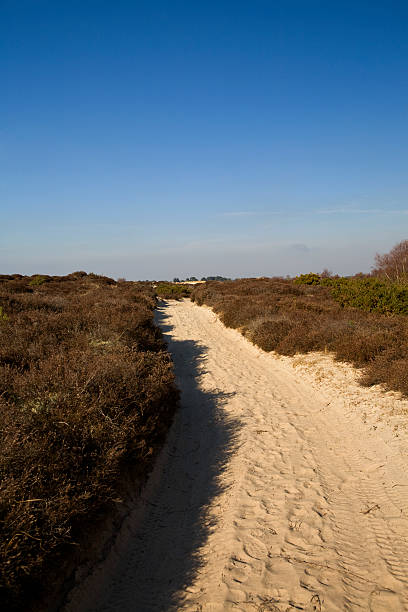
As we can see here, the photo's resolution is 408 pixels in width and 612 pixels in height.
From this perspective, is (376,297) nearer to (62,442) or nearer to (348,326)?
(348,326)

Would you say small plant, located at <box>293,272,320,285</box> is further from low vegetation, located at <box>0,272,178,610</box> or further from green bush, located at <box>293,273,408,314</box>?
low vegetation, located at <box>0,272,178,610</box>

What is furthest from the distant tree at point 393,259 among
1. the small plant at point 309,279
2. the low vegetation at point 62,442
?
the low vegetation at point 62,442

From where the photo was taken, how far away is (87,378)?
4945mm

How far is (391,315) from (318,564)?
1154cm

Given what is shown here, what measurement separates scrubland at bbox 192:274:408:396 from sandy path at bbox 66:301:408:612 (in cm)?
82

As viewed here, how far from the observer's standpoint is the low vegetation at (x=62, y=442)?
265 centimetres

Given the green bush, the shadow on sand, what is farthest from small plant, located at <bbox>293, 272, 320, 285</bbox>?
the shadow on sand

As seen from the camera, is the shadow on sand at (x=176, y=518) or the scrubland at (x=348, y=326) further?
the scrubland at (x=348, y=326)

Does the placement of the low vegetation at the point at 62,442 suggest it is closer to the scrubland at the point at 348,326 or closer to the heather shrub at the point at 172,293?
the scrubland at the point at 348,326

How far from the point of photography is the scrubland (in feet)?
25.3

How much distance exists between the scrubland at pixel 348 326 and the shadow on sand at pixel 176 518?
3.76 metres

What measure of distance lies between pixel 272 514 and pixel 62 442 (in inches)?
106

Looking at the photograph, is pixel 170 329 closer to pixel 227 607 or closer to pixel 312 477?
pixel 312 477

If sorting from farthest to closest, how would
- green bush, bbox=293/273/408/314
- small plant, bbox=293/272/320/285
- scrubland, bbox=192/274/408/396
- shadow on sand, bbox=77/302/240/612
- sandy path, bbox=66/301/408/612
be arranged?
small plant, bbox=293/272/320/285
green bush, bbox=293/273/408/314
scrubland, bbox=192/274/408/396
shadow on sand, bbox=77/302/240/612
sandy path, bbox=66/301/408/612
